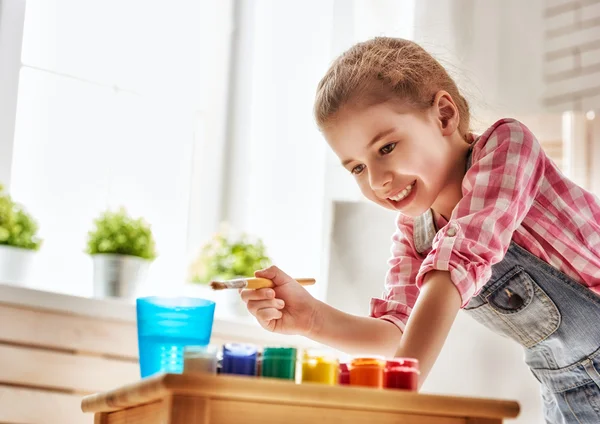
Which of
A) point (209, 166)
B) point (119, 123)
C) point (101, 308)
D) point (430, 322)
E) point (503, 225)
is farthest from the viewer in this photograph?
point (209, 166)

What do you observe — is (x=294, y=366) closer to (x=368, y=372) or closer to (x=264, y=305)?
(x=368, y=372)

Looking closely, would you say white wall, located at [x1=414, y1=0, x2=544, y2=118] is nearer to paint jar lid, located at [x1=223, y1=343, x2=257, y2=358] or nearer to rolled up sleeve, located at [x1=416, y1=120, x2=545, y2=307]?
rolled up sleeve, located at [x1=416, y1=120, x2=545, y2=307]

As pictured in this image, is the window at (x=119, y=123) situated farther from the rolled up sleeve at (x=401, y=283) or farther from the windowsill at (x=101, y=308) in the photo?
the rolled up sleeve at (x=401, y=283)

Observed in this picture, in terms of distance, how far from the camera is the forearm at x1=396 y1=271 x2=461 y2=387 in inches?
41.2

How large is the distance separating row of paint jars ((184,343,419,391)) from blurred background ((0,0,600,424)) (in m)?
0.83

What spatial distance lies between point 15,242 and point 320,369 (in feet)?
3.73

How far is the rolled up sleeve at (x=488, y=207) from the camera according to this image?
1089 mm

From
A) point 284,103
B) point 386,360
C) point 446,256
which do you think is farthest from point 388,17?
point 386,360

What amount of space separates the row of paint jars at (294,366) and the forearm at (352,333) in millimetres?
409

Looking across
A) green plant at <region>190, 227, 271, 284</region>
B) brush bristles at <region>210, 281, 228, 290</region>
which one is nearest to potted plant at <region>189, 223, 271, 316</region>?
green plant at <region>190, 227, 271, 284</region>

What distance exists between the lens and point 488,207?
1.17 meters

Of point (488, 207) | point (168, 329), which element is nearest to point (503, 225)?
point (488, 207)

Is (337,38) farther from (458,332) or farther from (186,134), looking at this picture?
(458,332)

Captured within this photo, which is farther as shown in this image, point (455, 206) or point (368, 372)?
point (455, 206)
